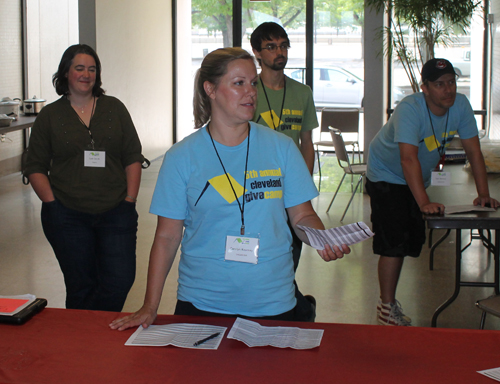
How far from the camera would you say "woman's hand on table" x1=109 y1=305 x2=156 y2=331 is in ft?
5.62

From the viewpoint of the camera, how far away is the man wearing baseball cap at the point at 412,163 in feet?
9.42

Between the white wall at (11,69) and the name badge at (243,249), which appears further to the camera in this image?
the white wall at (11,69)

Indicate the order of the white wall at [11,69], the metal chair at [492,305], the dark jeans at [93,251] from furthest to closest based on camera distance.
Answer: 1. the white wall at [11,69]
2. the dark jeans at [93,251]
3. the metal chair at [492,305]

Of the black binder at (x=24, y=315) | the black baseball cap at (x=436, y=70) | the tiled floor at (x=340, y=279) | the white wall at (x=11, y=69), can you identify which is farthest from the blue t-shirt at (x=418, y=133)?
the white wall at (x=11, y=69)

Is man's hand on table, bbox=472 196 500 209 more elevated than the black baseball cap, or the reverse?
the black baseball cap

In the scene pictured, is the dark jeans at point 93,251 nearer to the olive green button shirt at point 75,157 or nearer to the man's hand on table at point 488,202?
the olive green button shirt at point 75,157

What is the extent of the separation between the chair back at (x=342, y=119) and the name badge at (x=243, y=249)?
6.90 m

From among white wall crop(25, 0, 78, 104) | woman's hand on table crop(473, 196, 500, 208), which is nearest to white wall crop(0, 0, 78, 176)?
white wall crop(25, 0, 78, 104)

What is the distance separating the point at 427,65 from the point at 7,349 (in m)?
2.33

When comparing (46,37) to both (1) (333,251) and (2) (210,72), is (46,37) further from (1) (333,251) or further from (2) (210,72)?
(1) (333,251)

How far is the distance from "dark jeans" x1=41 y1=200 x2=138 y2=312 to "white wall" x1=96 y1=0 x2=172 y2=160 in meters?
5.19

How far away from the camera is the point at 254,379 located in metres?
1.41

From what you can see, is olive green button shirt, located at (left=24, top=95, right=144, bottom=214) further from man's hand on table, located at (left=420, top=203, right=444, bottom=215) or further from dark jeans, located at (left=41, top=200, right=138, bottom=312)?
man's hand on table, located at (left=420, top=203, right=444, bottom=215)

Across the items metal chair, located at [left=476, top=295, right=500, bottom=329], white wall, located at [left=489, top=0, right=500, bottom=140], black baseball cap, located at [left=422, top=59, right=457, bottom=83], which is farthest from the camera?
white wall, located at [left=489, top=0, right=500, bottom=140]
